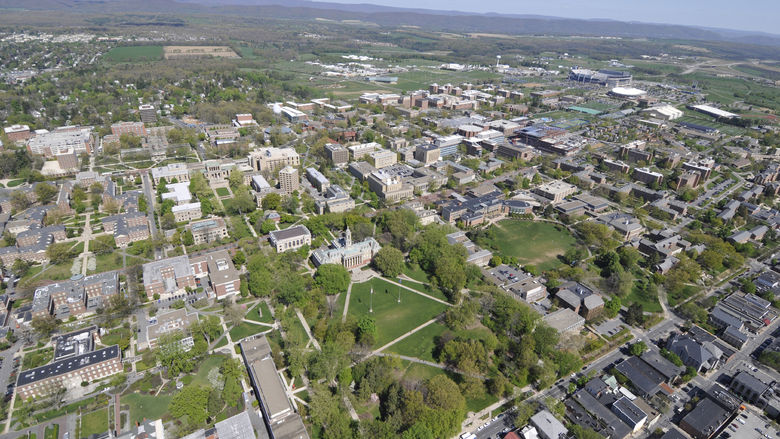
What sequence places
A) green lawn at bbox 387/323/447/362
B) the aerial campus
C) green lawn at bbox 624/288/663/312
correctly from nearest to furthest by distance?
the aerial campus
green lawn at bbox 387/323/447/362
green lawn at bbox 624/288/663/312

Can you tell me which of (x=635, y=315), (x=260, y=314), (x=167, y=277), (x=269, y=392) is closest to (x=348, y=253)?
(x=260, y=314)

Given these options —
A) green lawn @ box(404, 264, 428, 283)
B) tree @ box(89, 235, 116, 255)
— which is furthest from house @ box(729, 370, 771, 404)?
tree @ box(89, 235, 116, 255)

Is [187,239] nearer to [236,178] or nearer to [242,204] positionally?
[242,204]

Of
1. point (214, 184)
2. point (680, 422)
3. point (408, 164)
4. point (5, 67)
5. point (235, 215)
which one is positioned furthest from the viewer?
point (5, 67)

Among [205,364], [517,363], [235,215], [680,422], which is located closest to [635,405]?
[680,422]

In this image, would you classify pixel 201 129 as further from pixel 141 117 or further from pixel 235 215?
pixel 235 215

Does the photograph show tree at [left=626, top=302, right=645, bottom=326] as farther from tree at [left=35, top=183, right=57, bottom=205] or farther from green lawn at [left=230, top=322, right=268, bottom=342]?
tree at [left=35, top=183, right=57, bottom=205]

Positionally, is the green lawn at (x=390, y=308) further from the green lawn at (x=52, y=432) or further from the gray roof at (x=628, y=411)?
the green lawn at (x=52, y=432)
